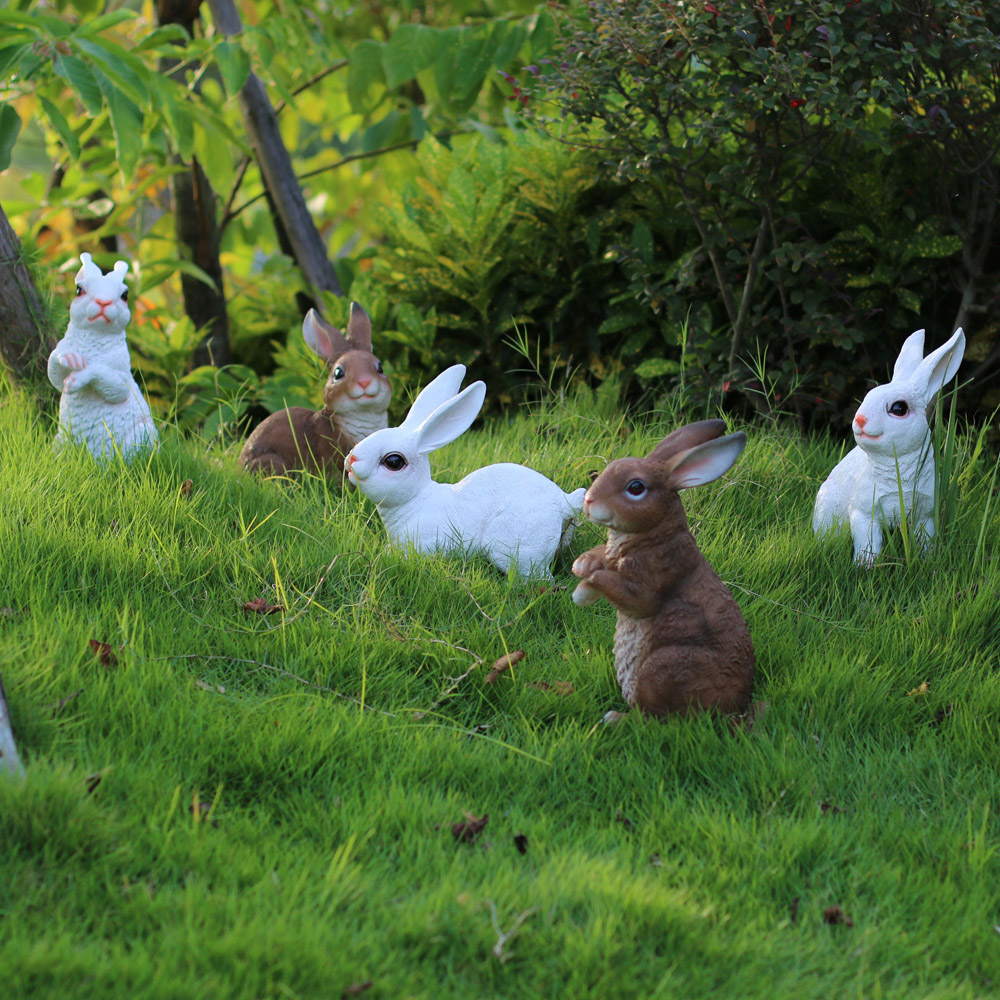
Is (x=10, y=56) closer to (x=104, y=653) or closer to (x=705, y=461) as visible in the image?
(x=104, y=653)

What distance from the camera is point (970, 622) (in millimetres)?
3648

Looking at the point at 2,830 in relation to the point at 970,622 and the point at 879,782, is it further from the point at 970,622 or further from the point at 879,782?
the point at 970,622

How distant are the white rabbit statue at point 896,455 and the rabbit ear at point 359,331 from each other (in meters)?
2.19

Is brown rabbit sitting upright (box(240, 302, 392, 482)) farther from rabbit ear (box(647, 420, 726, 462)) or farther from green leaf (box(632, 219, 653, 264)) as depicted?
green leaf (box(632, 219, 653, 264))

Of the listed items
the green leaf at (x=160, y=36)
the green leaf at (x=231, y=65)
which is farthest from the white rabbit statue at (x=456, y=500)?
the green leaf at (x=160, y=36)

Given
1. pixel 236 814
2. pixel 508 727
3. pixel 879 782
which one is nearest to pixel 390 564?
pixel 508 727

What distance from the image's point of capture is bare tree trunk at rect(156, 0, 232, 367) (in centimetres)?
752

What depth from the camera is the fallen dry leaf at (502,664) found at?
11.1 feet

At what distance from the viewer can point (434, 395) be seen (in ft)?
13.6

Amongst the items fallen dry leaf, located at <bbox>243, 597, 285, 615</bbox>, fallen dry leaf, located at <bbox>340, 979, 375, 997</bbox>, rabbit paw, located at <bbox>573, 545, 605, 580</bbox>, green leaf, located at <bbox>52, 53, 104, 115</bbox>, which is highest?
green leaf, located at <bbox>52, 53, 104, 115</bbox>

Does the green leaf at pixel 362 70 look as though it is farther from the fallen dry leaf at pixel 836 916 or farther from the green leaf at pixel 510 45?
the fallen dry leaf at pixel 836 916

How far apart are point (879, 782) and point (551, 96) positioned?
12.0ft

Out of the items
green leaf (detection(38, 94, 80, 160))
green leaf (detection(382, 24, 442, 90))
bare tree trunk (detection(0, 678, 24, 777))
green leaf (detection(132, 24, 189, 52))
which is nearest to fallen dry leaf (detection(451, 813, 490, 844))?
bare tree trunk (detection(0, 678, 24, 777))

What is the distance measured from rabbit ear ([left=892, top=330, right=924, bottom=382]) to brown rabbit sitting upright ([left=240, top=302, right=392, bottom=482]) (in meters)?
2.16
